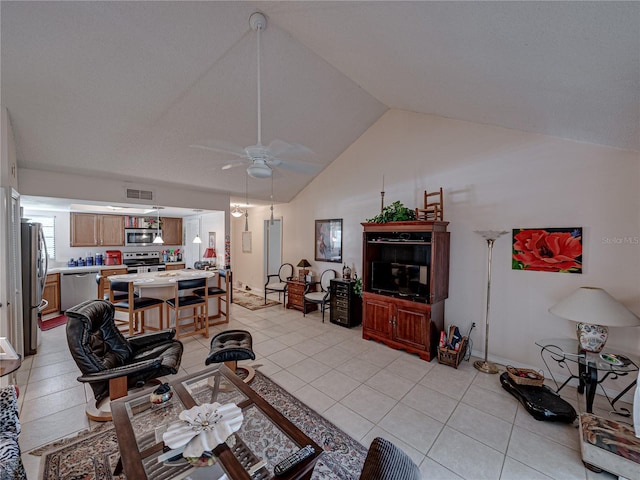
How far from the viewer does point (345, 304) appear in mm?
4715

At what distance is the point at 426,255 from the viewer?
3932 mm

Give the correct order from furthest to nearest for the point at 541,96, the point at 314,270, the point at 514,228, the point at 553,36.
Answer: the point at 314,270 < the point at 514,228 < the point at 541,96 < the point at 553,36

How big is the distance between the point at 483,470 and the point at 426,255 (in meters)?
2.55

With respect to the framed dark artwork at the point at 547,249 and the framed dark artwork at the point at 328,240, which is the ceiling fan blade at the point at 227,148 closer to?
the framed dark artwork at the point at 328,240

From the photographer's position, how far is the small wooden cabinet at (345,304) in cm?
467

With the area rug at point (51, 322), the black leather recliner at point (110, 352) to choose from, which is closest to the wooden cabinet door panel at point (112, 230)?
the area rug at point (51, 322)

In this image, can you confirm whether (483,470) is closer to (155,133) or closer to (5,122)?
(155,133)

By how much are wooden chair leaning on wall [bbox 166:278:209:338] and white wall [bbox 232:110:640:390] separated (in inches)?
123

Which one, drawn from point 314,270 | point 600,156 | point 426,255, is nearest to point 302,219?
point 314,270

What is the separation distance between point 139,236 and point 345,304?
544 centimetres

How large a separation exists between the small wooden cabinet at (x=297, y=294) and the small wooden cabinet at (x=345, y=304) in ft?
2.78

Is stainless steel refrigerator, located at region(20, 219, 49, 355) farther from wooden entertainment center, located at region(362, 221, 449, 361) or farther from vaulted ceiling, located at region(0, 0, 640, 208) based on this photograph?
wooden entertainment center, located at region(362, 221, 449, 361)

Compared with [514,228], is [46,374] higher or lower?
lower

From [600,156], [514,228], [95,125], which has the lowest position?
[514,228]
